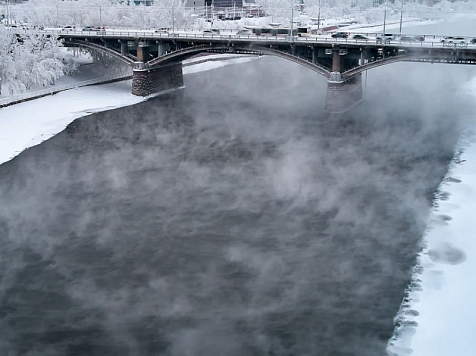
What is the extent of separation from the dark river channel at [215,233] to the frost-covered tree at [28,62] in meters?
12.6

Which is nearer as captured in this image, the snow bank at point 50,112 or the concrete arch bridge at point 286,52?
the snow bank at point 50,112

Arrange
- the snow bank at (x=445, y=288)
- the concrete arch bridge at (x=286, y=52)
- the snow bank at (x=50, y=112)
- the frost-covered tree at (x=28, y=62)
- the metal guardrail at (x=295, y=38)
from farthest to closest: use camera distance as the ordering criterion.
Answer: the frost-covered tree at (x=28, y=62) → the concrete arch bridge at (x=286, y=52) → the metal guardrail at (x=295, y=38) → the snow bank at (x=50, y=112) → the snow bank at (x=445, y=288)

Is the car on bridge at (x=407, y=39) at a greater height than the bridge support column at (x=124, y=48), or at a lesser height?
greater

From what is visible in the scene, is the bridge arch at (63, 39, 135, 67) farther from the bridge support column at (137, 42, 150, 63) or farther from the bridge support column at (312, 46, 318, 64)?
the bridge support column at (312, 46, 318, 64)

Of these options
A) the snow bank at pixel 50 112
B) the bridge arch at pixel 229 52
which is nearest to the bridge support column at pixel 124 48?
the bridge arch at pixel 229 52

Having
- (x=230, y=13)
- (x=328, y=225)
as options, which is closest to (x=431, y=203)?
(x=328, y=225)

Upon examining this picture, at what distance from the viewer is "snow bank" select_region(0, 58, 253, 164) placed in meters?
48.9

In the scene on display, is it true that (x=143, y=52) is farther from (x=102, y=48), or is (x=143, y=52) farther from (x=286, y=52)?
(x=286, y=52)

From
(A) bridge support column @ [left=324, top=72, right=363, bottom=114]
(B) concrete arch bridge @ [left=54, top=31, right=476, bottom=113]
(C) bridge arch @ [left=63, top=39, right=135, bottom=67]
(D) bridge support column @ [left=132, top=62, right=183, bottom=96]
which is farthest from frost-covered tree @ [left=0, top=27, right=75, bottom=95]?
(A) bridge support column @ [left=324, top=72, right=363, bottom=114]

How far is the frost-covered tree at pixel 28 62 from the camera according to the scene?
62.6m

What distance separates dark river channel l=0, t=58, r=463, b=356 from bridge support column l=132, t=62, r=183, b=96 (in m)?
12.2

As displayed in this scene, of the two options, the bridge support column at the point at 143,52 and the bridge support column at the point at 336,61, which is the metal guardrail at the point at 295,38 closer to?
the bridge support column at the point at 143,52

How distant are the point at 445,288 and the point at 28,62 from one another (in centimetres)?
5528

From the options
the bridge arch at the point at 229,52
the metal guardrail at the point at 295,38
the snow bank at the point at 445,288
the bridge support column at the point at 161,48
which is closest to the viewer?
the snow bank at the point at 445,288
